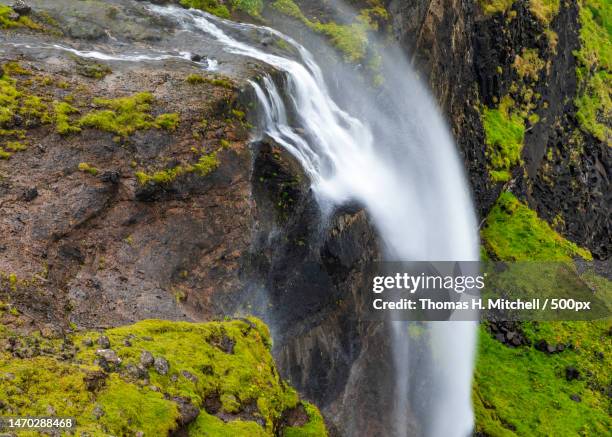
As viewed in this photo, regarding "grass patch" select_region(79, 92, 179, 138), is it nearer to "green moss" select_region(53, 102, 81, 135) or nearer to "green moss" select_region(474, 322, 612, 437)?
"green moss" select_region(53, 102, 81, 135)

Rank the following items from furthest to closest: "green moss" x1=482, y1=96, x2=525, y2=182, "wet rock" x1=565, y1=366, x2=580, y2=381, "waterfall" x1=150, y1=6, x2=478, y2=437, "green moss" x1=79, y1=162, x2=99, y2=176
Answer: "green moss" x1=482, y1=96, x2=525, y2=182 < "wet rock" x1=565, y1=366, x2=580, y2=381 < "waterfall" x1=150, y1=6, x2=478, y2=437 < "green moss" x1=79, y1=162, x2=99, y2=176

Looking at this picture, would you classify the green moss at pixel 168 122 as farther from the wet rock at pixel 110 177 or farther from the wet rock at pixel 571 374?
the wet rock at pixel 571 374

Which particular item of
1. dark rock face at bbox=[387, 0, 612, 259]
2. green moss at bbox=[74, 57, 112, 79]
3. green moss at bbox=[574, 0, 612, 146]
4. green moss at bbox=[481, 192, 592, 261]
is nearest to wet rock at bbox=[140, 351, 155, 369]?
green moss at bbox=[74, 57, 112, 79]

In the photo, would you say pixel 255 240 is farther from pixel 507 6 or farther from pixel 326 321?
pixel 507 6

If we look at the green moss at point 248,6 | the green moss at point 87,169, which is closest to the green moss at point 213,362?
the green moss at point 87,169

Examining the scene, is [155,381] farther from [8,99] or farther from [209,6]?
[209,6]

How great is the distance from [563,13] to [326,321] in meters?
26.2

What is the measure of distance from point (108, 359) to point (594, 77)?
34959mm

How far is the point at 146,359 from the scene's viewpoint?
9195 millimetres

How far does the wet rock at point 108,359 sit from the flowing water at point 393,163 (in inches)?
301

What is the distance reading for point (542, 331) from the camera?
2222cm

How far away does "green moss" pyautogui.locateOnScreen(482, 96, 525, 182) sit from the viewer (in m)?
27.0

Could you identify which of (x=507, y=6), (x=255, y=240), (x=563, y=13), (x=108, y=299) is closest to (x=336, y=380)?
(x=255, y=240)

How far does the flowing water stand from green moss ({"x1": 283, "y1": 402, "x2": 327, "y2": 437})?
513 centimetres
